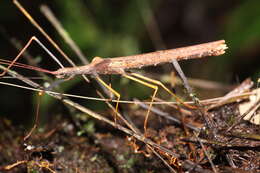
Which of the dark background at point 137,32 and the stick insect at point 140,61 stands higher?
the dark background at point 137,32

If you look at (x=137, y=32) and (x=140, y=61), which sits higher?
(x=137, y=32)

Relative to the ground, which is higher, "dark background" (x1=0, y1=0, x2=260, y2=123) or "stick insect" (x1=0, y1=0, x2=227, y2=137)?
"dark background" (x1=0, y1=0, x2=260, y2=123)

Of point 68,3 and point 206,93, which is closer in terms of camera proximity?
A: point 206,93

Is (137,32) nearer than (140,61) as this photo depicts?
No

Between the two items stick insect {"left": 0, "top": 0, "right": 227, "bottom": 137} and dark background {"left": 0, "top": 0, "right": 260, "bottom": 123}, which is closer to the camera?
stick insect {"left": 0, "top": 0, "right": 227, "bottom": 137}

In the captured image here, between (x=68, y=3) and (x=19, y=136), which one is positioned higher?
(x=68, y=3)

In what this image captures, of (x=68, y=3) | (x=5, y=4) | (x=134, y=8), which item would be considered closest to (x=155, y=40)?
(x=134, y=8)

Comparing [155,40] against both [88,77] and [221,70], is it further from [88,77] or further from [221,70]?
[88,77]

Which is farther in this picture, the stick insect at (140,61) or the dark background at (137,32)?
the dark background at (137,32)
